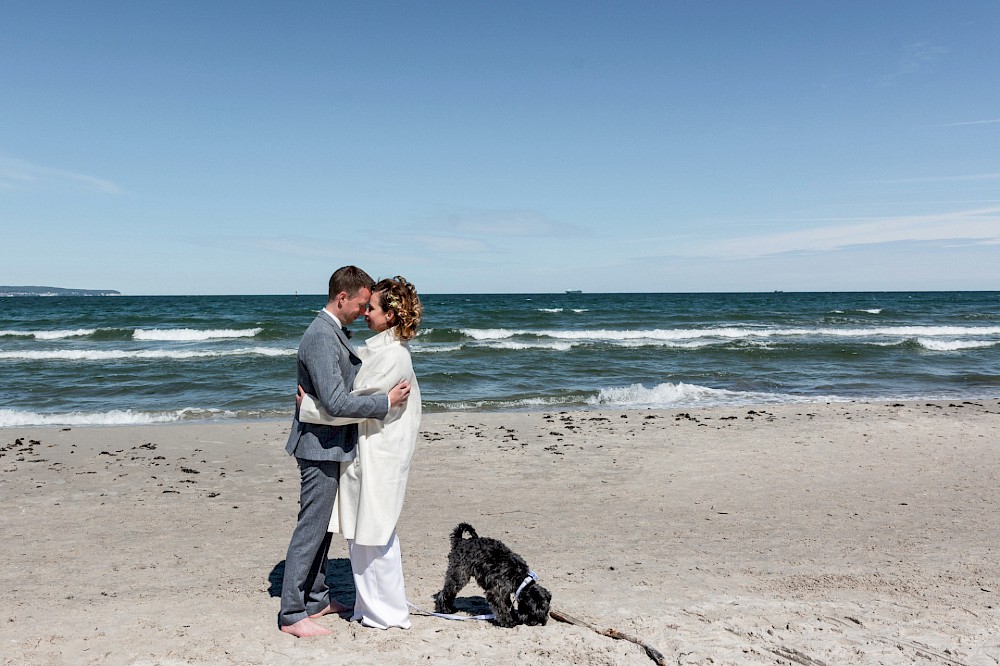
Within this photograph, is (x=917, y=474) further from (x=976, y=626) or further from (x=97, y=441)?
(x=97, y=441)

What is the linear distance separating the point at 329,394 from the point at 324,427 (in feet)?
0.87

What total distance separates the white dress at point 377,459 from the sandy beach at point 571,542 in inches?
23.0

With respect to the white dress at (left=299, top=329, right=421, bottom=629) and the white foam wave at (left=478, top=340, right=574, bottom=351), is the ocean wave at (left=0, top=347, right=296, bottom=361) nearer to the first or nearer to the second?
the white foam wave at (left=478, top=340, right=574, bottom=351)

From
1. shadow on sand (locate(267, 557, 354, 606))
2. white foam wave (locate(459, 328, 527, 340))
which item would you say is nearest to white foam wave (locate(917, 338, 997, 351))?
white foam wave (locate(459, 328, 527, 340))

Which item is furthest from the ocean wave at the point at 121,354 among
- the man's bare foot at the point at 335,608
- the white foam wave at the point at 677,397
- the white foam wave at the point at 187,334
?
the man's bare foot at the point at 335,608

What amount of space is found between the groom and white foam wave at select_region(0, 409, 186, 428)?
29.6ft

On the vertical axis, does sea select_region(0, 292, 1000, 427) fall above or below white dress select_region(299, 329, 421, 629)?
below

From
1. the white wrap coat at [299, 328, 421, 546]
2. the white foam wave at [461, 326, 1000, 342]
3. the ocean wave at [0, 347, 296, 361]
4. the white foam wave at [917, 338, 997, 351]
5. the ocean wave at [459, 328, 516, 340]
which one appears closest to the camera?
the white wrap coat at [299, 328, 421, 546]

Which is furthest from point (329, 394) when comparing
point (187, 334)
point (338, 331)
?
point (187, 334)

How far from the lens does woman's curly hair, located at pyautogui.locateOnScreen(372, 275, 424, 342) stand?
3.37 metres

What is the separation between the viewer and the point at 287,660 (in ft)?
10.8

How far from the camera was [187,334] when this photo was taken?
30.1 m

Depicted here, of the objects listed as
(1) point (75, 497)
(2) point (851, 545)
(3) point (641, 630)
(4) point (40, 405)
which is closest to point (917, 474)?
A: (2) point (851, 545)

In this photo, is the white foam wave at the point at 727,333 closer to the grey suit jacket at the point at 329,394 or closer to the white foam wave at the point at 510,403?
the white foam wave at the point at 510,403
